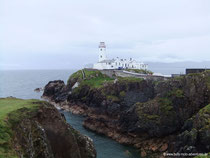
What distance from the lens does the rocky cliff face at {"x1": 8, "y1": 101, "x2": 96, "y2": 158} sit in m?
14.9

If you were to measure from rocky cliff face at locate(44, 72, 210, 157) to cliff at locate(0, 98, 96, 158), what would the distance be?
16.3 meters

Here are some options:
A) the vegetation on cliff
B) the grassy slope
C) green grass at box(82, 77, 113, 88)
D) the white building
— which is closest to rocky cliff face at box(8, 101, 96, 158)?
Result: the grassy slope

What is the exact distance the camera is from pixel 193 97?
39438 mm

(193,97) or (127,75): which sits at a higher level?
(127,75)

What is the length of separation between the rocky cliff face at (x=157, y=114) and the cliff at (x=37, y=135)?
642 inches

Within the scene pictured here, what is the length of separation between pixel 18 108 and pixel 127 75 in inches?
1856

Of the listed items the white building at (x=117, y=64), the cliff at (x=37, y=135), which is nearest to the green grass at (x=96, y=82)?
the white building at (x=117, y=64)

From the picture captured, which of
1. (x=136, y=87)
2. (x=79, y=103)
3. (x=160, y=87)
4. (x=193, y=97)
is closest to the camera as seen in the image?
(x=193, y=97)

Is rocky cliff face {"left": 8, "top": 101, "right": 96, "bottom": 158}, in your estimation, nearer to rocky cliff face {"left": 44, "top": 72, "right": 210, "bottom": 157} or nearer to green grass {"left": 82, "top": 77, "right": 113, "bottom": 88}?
rocky cliff face {"left": 44, "top": 72, "right": 210, "bottom": 157}

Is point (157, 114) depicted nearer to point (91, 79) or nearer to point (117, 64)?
point (91, 79)

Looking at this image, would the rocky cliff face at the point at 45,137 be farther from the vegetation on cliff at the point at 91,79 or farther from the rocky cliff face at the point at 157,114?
the vegetation on cliff at the point at 91,79

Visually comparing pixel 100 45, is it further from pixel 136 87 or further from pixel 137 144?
pixel 137 144

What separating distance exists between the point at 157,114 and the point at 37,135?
28177 millimetres

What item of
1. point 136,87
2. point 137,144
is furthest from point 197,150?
point 136,87
